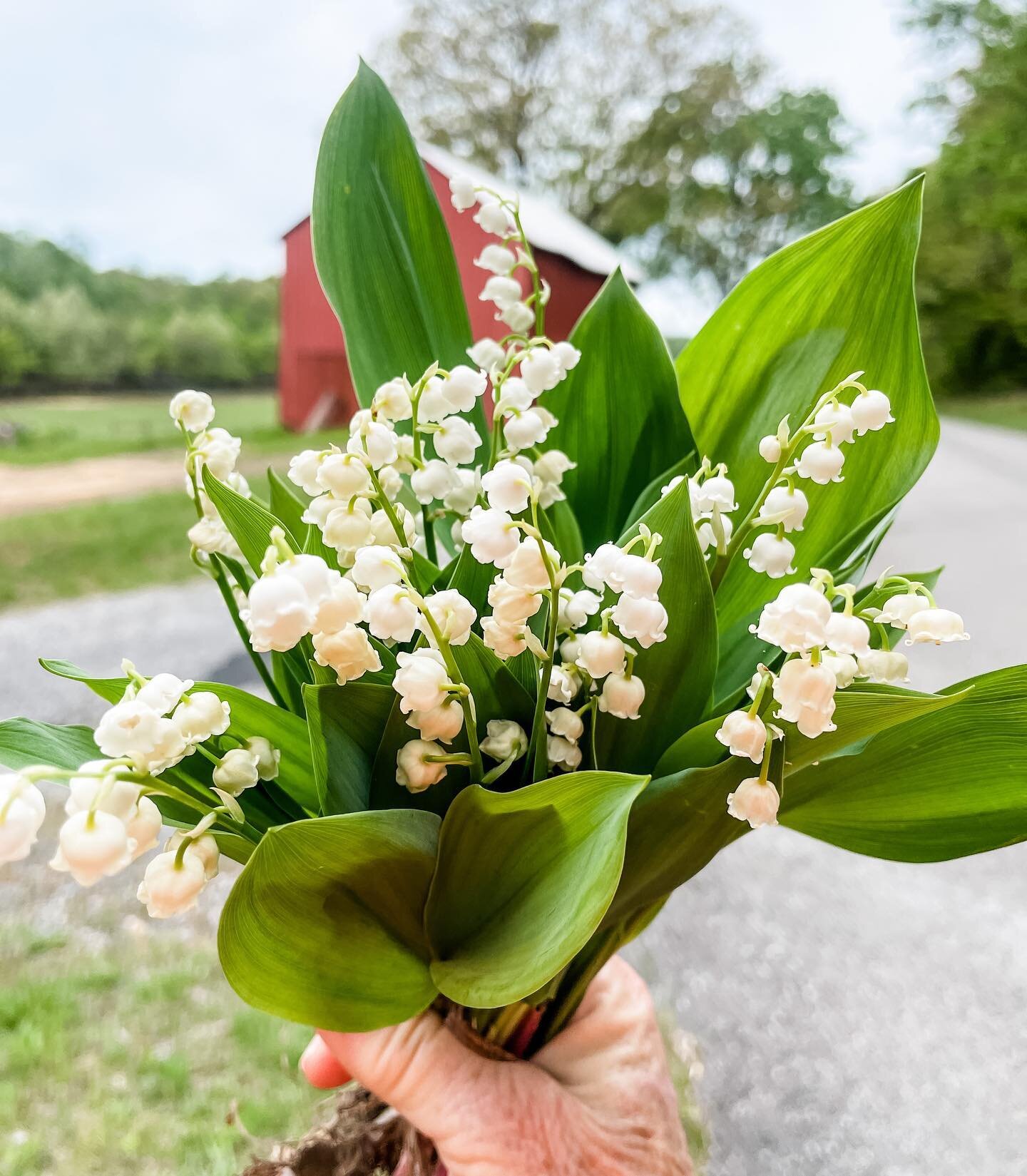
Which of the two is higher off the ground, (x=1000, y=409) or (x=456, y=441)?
(x=456, y=441)

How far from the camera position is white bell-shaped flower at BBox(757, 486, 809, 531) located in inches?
9.5

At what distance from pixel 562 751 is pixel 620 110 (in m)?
1.92

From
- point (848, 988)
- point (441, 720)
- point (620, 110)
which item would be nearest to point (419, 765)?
point (441, 720)

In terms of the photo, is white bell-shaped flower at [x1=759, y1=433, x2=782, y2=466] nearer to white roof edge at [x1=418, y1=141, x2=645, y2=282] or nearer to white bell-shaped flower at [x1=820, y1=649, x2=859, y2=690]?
white bell-shaped flower at [x1=820, y1=649, x2=859, y2=690]

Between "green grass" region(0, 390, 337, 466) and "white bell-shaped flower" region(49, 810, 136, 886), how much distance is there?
1121 millimetres

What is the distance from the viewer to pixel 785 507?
0.79 feet

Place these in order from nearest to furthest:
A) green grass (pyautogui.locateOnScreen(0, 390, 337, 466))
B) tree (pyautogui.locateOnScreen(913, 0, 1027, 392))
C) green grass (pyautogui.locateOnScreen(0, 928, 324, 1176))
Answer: green grass (pyautogui.locateOnScreen(0, 928, 324, 1176))
green grass (pyautogui.locateOnScreen(0, 390, 337, 466))
tree (pyautogui.locateOnScreen(913, 0, 1027, 392))

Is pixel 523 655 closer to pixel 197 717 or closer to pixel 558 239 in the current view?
pixel 197 717

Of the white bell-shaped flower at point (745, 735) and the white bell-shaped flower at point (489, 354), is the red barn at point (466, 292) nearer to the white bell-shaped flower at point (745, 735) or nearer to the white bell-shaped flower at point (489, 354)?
the white bell-shaped flower at point (489, 354)

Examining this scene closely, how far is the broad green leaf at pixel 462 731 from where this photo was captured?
260 millimetres

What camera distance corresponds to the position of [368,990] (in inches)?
10.9

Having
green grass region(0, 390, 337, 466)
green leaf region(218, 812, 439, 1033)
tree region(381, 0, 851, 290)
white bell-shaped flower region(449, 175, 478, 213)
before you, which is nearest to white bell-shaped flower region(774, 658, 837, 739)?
green leaf region(218, 812, 439, 1033)

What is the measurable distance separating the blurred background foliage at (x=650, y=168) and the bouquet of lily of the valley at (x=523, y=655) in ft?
3.69

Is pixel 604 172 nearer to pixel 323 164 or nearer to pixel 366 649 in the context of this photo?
pixel 323 164
